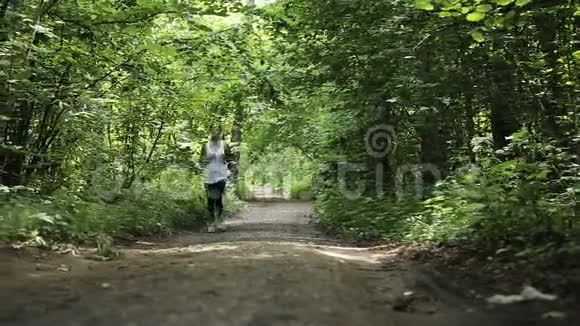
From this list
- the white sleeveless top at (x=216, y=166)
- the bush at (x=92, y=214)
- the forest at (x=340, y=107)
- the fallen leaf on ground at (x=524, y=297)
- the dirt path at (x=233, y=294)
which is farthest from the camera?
the white sleeveless top at (x=216, y=166)

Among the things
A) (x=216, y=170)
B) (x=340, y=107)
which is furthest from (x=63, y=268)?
(x=340, y=107)

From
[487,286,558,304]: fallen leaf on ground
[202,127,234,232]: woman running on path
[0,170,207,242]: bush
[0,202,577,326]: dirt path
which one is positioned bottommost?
[0,202,577,326]: dirt path

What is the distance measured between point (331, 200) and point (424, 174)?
386 cm

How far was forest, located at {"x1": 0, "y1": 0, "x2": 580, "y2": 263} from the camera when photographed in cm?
772

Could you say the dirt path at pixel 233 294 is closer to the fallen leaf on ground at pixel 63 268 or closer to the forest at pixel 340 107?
the fallen leaf on ground at pixel 63 268

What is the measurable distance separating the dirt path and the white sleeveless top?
5626 mm

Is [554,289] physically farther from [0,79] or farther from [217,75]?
[217,75]

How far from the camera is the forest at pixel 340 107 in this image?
25.3ft

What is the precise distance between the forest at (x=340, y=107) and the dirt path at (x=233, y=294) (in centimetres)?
124

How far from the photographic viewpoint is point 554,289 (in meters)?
4.16

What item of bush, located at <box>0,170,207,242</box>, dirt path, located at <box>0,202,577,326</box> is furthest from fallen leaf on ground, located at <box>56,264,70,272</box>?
bush, located at <box>0,170,207,242</box>

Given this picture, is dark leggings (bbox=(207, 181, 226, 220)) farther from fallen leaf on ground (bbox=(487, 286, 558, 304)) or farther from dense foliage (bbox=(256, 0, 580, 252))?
fallen leaf on ground (bbox=(487, 286, 558, 304))

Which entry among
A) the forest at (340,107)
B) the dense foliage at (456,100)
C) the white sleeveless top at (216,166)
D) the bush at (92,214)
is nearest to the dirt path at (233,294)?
the bush at (92,214)

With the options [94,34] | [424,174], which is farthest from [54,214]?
[424,174]
